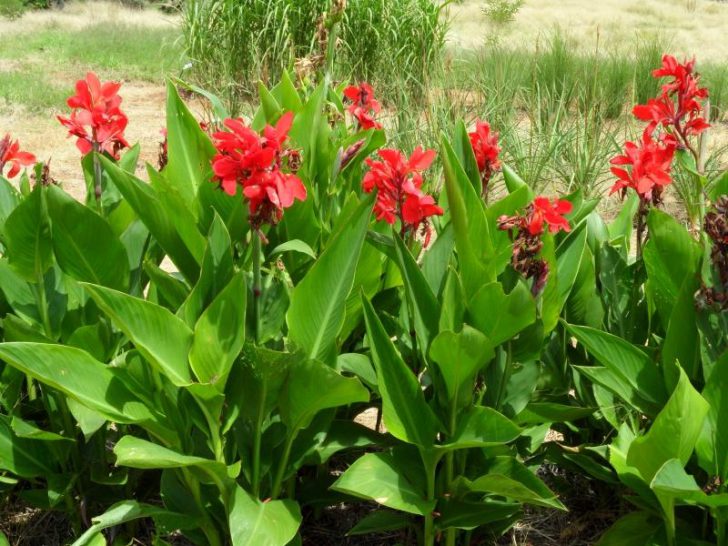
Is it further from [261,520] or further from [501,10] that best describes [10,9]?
[261,520]

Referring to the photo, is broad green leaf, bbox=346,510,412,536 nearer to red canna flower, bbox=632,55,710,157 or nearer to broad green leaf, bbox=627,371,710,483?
broad green leaf, bbox=627,371,710,483

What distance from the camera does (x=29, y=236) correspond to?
5.87 feet

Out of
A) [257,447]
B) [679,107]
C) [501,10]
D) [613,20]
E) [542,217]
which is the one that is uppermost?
[679,107]

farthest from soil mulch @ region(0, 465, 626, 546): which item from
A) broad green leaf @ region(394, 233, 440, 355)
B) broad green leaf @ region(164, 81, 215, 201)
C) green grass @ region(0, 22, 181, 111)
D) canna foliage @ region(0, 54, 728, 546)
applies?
green grass @ region(0, 22, 181, 111)

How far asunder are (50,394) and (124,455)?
0.64m

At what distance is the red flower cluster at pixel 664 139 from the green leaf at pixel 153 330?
1057 millimetres

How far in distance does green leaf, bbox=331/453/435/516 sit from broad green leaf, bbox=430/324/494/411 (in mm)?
193

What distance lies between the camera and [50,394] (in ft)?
6.46

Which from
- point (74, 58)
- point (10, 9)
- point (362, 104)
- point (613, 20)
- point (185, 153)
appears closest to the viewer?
point (185, 153)

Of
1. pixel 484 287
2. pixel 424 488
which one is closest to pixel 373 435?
pixel 424 488

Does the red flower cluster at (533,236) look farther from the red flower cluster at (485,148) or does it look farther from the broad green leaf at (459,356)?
the red flower cluster at (485,148)

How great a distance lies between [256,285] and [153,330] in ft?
0.74

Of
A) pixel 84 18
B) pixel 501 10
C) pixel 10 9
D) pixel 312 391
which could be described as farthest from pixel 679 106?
pixel 10 9

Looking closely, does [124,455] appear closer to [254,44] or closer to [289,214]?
[289,214]
